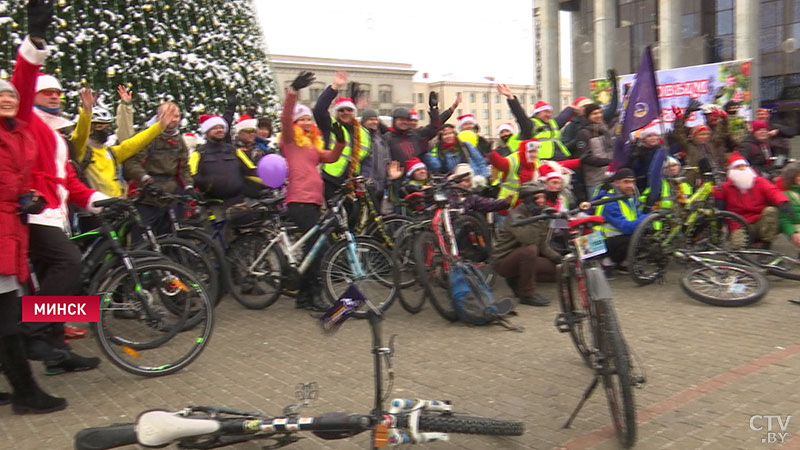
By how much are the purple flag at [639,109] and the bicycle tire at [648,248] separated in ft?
3.92

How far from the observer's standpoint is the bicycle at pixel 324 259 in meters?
6.27

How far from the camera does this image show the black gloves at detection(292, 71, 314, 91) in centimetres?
588

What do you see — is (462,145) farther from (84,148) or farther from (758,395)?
(758,395)

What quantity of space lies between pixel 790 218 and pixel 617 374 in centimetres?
535

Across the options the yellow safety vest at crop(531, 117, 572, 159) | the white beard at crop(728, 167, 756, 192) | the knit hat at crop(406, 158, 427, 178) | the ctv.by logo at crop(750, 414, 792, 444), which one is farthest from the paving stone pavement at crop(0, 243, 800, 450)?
the yellow safety vest at crop(531, 117, 572, 159)

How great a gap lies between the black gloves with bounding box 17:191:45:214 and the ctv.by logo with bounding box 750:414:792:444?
4.24 metres

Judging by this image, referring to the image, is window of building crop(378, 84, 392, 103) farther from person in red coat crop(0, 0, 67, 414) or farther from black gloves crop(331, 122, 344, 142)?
person in red coat crop(0, 0, 67, 414)

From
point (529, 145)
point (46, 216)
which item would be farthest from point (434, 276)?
point (46, 216)

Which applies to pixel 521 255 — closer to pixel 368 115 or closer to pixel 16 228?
pixel 368 115

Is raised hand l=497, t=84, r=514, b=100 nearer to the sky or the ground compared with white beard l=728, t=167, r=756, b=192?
nearer to the sky

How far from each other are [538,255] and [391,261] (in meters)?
1.77

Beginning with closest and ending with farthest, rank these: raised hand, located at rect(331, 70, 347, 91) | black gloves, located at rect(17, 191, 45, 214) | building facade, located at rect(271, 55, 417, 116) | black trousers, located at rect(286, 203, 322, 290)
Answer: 1. black gloves, located at rect(17, 191, 45, 214)
2. raised hand, located at rect(331, 70, 347, 91)
3. black trousers, located at rect(286, 203, 322, 290)
4. building facade, located at rect(271, 55, 417, 116)

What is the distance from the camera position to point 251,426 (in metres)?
3.28

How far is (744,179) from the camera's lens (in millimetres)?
7727
